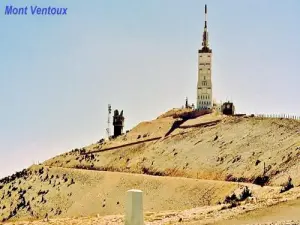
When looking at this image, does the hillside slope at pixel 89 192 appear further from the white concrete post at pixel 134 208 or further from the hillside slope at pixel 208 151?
the white concrete post at pixel 134 208

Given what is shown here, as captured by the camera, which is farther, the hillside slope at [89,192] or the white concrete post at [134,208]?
the hillside slope at [89,192]

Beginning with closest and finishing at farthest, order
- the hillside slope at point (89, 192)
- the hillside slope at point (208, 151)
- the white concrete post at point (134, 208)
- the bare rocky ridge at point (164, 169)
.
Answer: the white concrete post at point (134, 208) → the hillside slope at point (89, 192) → the bare rocky ridge at point (164, 169) → the hillside slope at point (208, 151)

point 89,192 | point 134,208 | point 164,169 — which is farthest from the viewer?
point 89,192

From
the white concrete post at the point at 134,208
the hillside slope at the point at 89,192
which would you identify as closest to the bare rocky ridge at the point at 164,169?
the hillside slope at the point at 89,192

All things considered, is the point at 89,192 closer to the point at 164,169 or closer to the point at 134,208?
the point at 164,169

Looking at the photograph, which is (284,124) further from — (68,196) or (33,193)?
(33,193)

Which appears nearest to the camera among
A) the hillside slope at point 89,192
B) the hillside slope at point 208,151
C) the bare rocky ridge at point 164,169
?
the hillside slope at point 89,192

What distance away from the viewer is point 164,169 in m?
68.9

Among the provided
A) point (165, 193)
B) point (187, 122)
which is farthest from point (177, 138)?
point (165, 193)

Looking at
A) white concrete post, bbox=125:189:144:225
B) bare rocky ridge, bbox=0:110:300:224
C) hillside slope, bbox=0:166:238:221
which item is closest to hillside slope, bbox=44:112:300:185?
bare rocky ridge, bbox=0:110:300:224

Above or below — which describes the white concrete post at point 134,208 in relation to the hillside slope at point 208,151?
below

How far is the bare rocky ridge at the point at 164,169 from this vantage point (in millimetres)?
56719

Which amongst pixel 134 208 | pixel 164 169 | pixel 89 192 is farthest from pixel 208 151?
pixel 134 208

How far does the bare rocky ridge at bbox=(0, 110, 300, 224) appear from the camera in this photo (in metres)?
56.7
